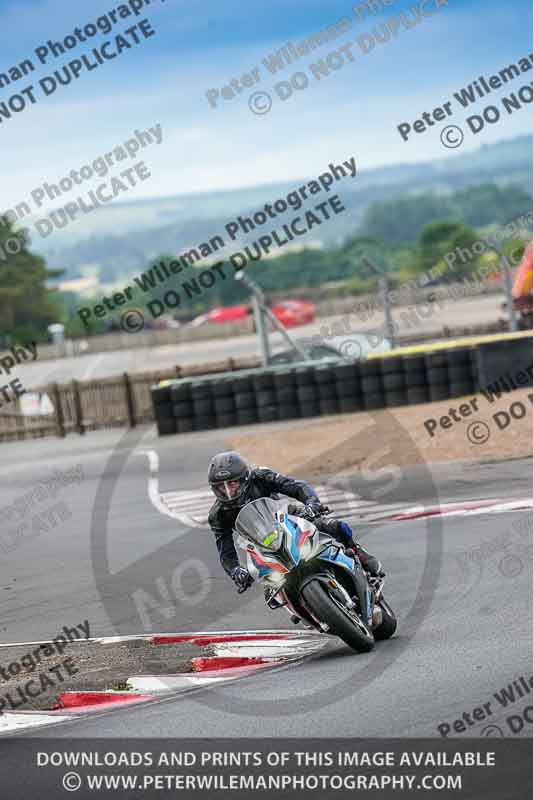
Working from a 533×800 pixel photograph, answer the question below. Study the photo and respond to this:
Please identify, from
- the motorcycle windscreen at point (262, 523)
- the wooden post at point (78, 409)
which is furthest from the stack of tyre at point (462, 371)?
the motorcycle windscreen at point (262, 523)

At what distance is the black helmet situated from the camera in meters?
9.02

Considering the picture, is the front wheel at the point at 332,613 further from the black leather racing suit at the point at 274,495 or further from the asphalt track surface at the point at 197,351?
the asphalt track surface at the point at 197,351

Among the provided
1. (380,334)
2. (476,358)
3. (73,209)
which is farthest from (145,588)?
(380,334)

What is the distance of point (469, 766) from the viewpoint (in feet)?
19.8

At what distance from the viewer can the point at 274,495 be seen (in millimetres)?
9406

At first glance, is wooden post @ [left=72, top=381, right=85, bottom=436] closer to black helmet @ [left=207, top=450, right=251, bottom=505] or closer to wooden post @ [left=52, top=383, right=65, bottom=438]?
wooden post @ [left=52, top=383, right=65, bottom=438]
